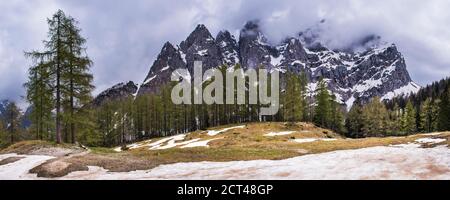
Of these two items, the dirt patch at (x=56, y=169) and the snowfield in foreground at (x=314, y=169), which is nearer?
the snowfield in foreground at (x=314, y=169)

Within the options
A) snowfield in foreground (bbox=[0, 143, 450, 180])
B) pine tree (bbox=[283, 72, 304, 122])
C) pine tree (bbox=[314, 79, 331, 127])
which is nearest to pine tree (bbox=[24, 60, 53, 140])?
snowfield in foreground (bbox=[0, 143, 450, 180])

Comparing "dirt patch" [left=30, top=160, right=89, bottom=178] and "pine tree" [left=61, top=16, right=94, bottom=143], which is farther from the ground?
"pine tree" [left=61, top=16, right=94, bottom=143]

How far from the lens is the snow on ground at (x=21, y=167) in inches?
989

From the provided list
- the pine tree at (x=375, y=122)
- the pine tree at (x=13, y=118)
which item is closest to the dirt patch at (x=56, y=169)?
the pine tree at (x=13, y=118)

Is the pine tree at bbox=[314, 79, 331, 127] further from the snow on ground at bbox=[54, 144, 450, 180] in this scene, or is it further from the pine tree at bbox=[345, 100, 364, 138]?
the snow on ground at bbox=[54, 144, 450, 180]

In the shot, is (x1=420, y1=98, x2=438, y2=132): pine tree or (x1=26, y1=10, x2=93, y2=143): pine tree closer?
(x1=26, y1=10, x2=93, y2=143): pine tree

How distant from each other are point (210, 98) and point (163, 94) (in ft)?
45.3

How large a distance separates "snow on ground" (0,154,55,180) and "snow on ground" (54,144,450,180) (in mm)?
3510

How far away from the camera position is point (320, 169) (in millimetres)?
21859

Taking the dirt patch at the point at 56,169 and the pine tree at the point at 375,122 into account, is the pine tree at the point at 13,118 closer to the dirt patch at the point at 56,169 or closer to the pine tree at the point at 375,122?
the dirt patch at the point at 56,169

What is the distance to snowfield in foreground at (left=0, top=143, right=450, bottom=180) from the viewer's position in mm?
19562

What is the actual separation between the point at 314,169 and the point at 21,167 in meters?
20.0
